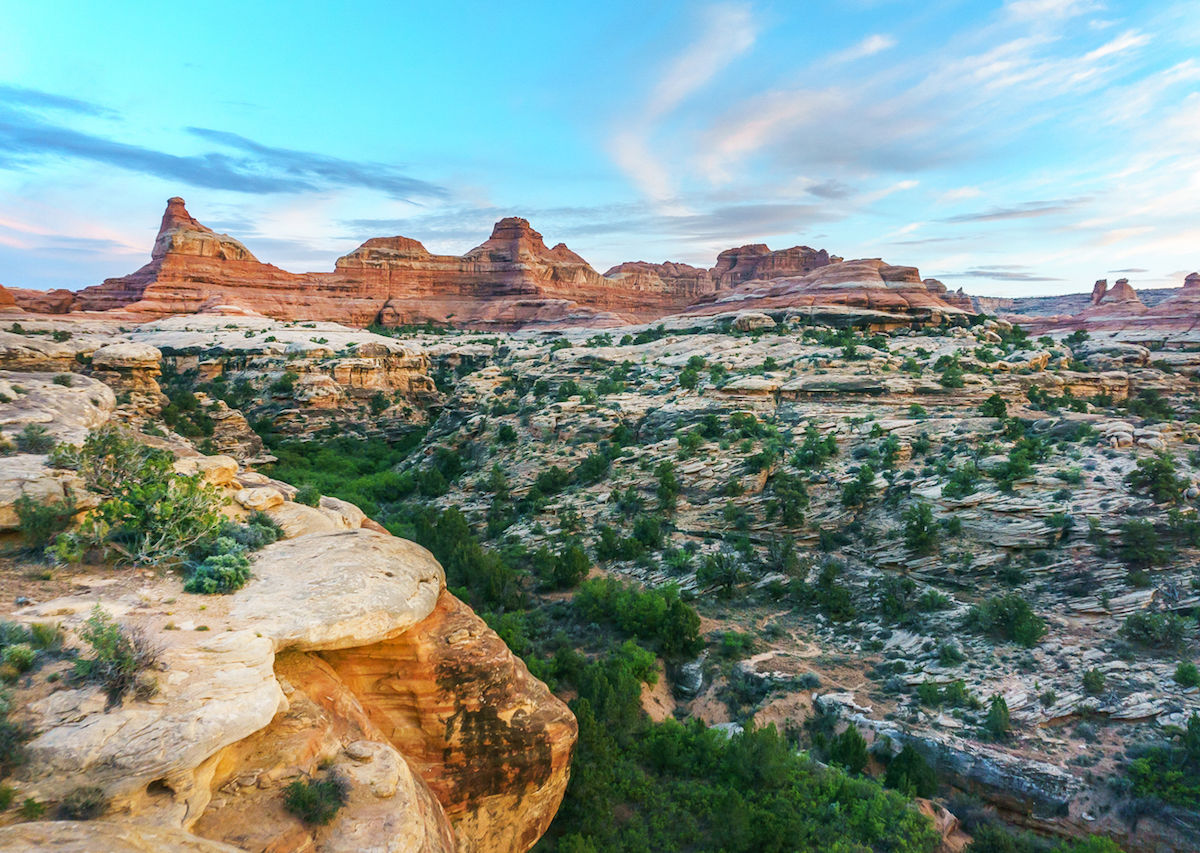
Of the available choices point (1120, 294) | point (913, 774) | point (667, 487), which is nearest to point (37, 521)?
point (913, 774)

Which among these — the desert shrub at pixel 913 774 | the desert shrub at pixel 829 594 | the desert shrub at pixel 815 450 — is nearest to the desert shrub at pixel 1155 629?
the desert shrub at pixel 829 594

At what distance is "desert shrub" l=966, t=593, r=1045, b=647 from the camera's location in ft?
55.3

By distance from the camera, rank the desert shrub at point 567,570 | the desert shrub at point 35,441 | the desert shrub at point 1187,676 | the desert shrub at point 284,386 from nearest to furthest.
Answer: the desert shrub at point 35,441, the desert shrub at point 1187,676, the desert shrub at point 567,570, the desert shrub at point 284,386

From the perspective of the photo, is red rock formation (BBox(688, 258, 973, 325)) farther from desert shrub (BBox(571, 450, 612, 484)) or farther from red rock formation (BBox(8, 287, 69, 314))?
red rock formation (BBox(8, 287, 69, 314))

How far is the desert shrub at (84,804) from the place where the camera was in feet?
15.2

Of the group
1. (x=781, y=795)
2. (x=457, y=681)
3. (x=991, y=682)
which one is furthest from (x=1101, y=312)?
(x=457, y=681)

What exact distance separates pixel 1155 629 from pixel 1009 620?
3.38 metres

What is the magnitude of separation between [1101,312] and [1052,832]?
10693 cm

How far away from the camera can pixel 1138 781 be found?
1249 cm

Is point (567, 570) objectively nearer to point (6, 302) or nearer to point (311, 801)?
point (311, 801)

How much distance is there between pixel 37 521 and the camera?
326 inches

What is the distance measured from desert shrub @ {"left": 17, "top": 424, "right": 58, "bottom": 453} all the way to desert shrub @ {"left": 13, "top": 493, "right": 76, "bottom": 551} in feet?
13.7

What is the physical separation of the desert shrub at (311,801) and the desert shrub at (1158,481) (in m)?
27.1

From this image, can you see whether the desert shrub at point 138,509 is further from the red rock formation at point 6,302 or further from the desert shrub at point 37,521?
the red rock formation at point 6,302
